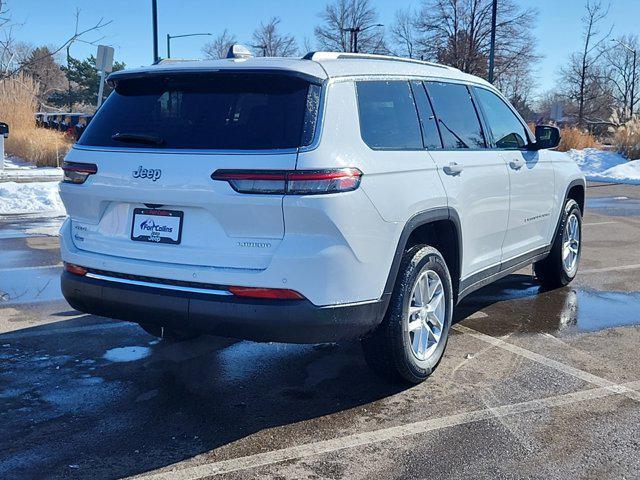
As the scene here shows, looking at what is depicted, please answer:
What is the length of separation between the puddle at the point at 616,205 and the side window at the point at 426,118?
345 inches

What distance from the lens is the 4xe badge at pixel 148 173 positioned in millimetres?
3467

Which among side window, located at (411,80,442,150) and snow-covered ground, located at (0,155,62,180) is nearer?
side window, located at (411,80,442,150)

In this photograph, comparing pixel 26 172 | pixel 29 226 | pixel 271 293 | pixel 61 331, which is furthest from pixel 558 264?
pixel 26 172

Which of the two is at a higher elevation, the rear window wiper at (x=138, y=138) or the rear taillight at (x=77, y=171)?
the rear window wiper at (x=138, y=138)

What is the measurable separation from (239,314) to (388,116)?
146cm

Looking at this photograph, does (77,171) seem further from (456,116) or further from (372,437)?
(456,116)

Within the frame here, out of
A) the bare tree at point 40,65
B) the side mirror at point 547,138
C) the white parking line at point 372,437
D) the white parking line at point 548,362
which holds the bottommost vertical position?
the white parking line at point 372,437

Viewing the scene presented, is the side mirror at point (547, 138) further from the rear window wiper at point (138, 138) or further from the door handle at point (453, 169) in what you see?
the rear window wiper at point (138, 138)

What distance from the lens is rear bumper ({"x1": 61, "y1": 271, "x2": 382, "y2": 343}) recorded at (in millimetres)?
3311

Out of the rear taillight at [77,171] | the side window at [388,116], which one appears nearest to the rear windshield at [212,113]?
the rear taillight at [77,171]

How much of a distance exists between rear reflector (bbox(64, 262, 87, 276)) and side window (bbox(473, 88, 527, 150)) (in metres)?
3.12

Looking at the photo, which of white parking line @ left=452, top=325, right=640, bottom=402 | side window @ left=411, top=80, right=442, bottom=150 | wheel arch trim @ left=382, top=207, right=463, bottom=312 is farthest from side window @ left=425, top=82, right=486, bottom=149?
white parking line @ left=452, top=325, right=640, bottom=402

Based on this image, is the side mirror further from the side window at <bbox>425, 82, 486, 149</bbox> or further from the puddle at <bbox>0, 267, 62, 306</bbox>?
the puddle at <bbox>0, 267, 62, 306</bbox>

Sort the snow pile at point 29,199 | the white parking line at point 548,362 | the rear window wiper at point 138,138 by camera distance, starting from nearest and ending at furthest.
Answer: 1. the rear window wiper at point 138,138
2. the white parking line at point 548,362
3. the snow pile at point 29,199
